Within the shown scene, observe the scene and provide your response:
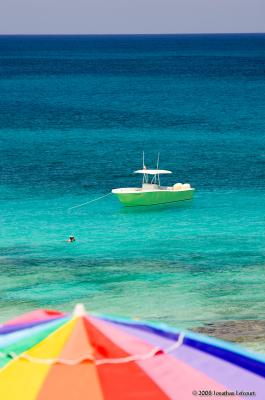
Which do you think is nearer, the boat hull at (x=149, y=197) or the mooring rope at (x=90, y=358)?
the mooring rope at (x=90, y=358)

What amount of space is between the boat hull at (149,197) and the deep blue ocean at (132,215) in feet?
1.27

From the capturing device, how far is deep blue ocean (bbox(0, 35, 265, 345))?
2552 cm

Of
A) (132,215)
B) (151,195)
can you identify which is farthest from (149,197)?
(132,215)

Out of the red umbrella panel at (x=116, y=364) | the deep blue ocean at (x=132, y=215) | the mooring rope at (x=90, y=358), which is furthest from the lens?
the deep blue ocean at (x=132, y=215)

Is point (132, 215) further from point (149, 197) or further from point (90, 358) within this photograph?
point (90, 358)

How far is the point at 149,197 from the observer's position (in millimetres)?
38969

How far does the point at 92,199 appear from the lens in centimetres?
4106

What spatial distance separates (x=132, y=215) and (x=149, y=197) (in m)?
1.57

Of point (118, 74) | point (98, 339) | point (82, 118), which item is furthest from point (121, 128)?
point (118, 74)

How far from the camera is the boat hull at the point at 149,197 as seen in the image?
3881 cm

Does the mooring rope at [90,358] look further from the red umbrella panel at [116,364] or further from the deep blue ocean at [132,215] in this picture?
the deep blue ocean at [132,215]

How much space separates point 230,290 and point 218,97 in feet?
254

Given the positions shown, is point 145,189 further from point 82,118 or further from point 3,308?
point 82,118

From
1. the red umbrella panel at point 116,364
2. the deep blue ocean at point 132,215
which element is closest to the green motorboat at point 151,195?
the deep blue ocean at point 132,215
